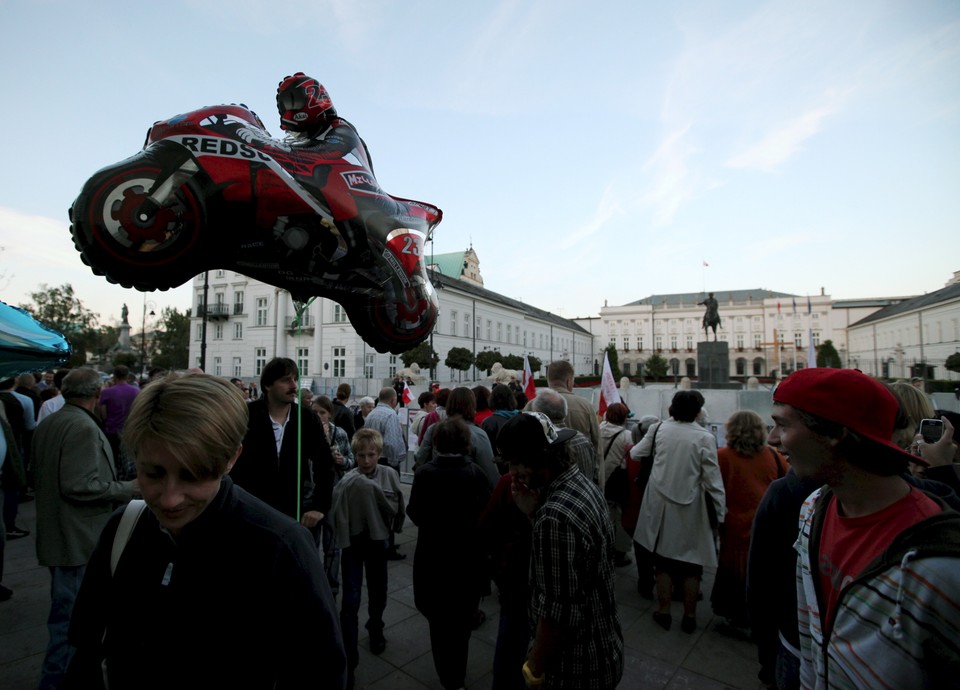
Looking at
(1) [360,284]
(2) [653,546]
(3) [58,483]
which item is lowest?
(2) [653,546]

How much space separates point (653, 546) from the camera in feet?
13.3

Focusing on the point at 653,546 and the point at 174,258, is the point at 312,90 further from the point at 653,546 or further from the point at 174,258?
the point at 653,546

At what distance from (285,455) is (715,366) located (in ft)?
71.7

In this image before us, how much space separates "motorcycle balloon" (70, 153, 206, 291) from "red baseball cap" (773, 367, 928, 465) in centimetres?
285

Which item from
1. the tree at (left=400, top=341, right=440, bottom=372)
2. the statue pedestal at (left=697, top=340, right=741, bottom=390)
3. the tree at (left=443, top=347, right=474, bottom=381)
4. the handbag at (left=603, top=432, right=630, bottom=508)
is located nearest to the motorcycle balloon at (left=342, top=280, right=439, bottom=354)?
the handbag at (left=603, top=432, right=630, bottom=508)

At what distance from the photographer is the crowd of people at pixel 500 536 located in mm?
1122

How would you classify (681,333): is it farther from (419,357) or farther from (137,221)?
(137,221)

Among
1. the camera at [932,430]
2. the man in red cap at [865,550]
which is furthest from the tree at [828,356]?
the man in red cap at [865,550]

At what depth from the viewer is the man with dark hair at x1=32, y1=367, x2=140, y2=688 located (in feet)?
9.50

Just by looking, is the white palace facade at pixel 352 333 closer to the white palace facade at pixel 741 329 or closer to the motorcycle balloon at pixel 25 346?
the motorcycle balloon at pixel 25 346

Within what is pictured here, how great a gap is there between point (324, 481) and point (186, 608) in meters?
2.14

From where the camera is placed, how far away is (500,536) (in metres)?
2.53

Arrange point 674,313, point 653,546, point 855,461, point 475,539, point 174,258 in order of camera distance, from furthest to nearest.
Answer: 1. point 674,313
2. point 653,546
3. point 475,539
4. point 174,258
5. point 855,461

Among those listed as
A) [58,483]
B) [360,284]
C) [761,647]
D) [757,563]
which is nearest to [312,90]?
[360,284]
